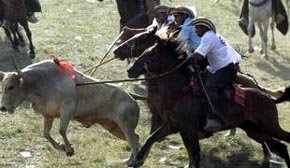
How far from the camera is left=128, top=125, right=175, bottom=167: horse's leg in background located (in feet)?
25.8

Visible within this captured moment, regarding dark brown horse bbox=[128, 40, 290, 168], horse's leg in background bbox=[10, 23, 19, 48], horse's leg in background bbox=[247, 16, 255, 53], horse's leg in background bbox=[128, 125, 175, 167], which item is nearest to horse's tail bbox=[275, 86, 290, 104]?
dark brown horse bbox=[128, 40, 290, 168]

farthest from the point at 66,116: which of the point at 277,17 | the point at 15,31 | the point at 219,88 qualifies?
the point at 277,17

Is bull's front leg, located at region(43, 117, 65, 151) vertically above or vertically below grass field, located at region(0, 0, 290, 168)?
above

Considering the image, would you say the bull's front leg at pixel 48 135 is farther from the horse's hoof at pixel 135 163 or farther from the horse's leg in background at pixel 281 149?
the horse's leg in background at pixel 281 149

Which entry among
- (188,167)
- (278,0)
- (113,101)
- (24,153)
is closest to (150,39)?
(113,101)

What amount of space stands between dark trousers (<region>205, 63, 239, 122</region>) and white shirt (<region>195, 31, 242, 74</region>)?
7 cm

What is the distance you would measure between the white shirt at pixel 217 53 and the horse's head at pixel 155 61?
374 mm

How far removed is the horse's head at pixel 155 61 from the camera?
24.8 feet

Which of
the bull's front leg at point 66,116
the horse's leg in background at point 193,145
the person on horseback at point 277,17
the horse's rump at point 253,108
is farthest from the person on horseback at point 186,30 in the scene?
the person on horseback at point 277,17

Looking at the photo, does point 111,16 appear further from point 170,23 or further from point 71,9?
point 170,23

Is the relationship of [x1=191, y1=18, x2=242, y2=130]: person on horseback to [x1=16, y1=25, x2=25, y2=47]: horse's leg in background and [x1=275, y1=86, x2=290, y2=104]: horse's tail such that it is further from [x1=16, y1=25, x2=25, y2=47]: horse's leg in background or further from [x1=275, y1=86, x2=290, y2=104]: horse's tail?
[x1=16, y1=25, x2=25, y2=47]: horse's leg in background

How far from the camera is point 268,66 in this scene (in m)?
15.8

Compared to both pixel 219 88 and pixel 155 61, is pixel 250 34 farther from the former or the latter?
pixel 155 61

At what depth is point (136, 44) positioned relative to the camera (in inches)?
351
